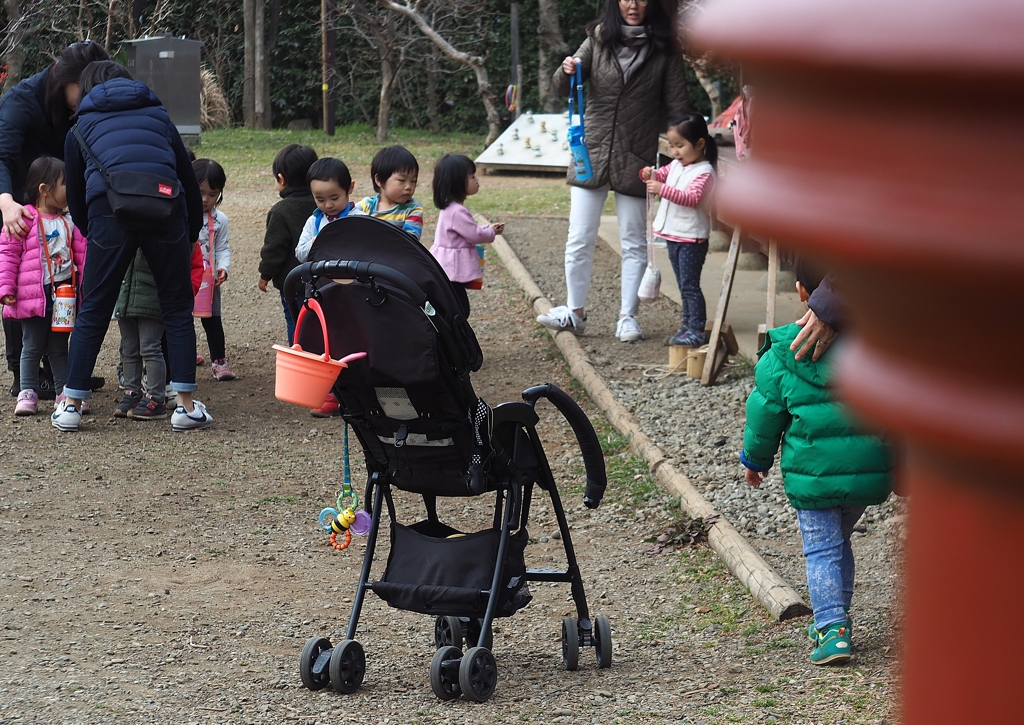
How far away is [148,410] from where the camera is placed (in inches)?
272

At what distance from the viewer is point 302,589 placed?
Answer: 15.4 ft

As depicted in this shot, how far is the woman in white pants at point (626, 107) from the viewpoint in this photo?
7809mm

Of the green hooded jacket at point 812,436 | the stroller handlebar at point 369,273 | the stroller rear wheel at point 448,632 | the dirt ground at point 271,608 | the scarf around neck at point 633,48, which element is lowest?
the dirt ground at point 271,608

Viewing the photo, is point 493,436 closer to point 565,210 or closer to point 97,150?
point 97,150

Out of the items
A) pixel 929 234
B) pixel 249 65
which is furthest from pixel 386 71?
pixel 929 234

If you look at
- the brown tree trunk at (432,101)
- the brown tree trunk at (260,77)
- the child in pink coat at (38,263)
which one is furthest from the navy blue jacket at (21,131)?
the brown tree trunk at (432,101)

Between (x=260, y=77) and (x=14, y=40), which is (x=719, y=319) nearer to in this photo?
(x=14, y=40)

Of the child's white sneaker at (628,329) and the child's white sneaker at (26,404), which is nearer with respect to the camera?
the child's white sneaker at (26,404)

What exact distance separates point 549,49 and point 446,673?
17.4m

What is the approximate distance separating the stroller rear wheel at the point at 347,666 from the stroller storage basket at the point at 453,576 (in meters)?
0.18

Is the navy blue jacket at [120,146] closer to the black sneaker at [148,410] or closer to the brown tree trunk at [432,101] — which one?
the black sneaker at [148,410]

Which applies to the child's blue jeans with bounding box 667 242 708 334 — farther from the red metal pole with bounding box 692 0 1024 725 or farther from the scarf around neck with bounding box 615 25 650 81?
the red metal pole with bounding box 692 0 1024 725

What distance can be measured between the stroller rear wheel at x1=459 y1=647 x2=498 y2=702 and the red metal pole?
3.26 meters

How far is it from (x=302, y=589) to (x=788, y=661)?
1.88 meters
